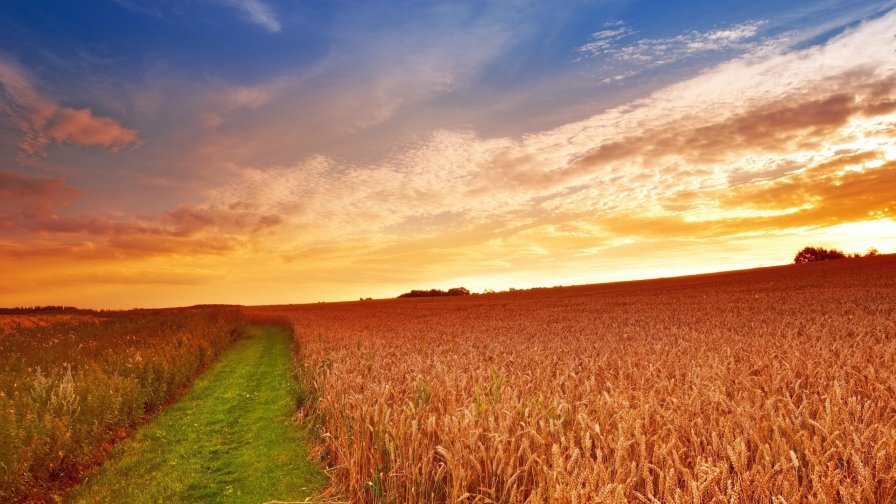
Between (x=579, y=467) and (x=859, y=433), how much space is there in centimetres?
266

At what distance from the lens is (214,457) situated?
9.25 metres

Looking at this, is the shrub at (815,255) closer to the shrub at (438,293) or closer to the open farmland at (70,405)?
the shrub at (438,293)

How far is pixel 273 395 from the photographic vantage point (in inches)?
559

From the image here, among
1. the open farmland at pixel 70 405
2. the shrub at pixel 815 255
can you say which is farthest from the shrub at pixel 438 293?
the open farmland at pixel 70 405

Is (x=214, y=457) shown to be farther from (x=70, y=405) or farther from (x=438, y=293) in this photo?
(x=438, y=293)

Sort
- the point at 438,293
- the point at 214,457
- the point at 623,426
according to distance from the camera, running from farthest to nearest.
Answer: the point at 438,293, the point at 214,457, the point at 623,426

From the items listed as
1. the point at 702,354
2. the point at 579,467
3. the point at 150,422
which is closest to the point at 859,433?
the point at 579,467

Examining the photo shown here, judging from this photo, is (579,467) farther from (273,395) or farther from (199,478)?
(273,395)

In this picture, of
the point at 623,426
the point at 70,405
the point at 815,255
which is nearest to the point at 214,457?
the point at 70,405

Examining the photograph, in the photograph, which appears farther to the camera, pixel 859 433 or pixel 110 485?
pixel 110 485

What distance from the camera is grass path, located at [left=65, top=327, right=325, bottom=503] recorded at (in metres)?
7.37

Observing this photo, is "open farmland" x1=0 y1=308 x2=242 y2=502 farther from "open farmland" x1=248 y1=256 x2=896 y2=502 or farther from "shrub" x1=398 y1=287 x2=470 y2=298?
"shrub" x1=398 y1=287 x2=470 y2=298

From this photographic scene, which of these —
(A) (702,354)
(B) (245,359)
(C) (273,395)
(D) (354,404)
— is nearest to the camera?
(D) (354,404)

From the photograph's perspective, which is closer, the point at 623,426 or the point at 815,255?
the point at 623,426
